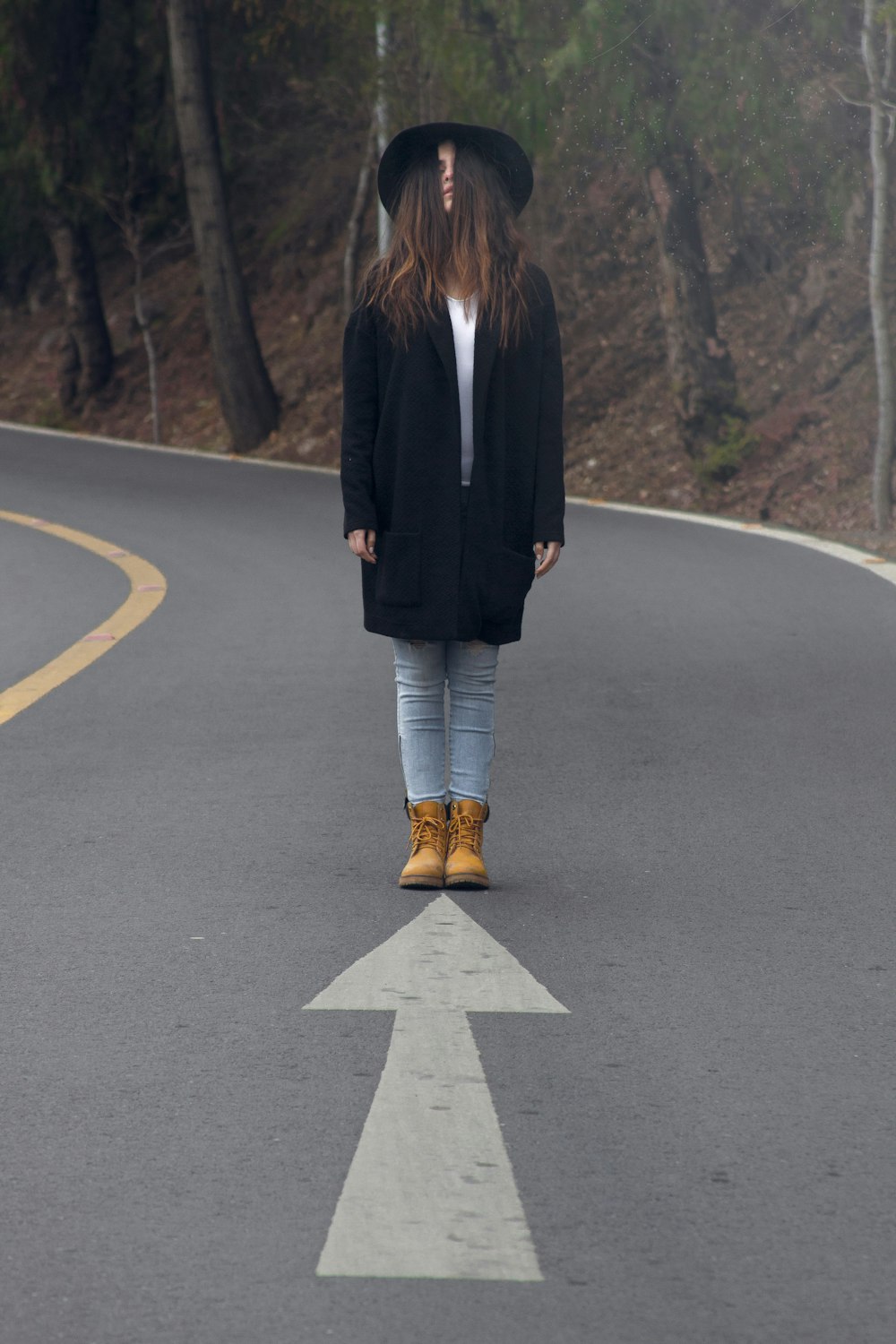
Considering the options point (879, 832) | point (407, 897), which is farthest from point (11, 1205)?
point (879, 832)

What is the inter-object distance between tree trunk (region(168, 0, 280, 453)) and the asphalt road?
16555 millimetres

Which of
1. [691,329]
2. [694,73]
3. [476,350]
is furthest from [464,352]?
[691,329]

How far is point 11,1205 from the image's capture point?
131 inches

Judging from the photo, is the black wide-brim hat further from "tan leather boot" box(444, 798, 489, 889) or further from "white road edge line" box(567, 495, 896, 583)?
"white road edge line" box(567, 495, 896, 583)

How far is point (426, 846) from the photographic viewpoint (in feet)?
17.9

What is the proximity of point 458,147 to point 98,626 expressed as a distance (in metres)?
5.65

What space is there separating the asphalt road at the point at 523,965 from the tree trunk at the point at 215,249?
54.3 feet

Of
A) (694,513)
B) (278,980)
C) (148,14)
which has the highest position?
(148,14)

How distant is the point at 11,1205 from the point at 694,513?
13801 millimetres

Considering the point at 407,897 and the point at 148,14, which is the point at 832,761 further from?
the point at 148,14

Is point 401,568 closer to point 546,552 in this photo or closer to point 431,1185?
point 546,552

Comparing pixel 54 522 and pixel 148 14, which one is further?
pixel 148 14

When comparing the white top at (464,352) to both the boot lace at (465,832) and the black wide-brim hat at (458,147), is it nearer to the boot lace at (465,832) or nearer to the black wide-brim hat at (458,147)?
the black wide-brim hat at (458,147)

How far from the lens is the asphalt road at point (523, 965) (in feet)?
9.97
